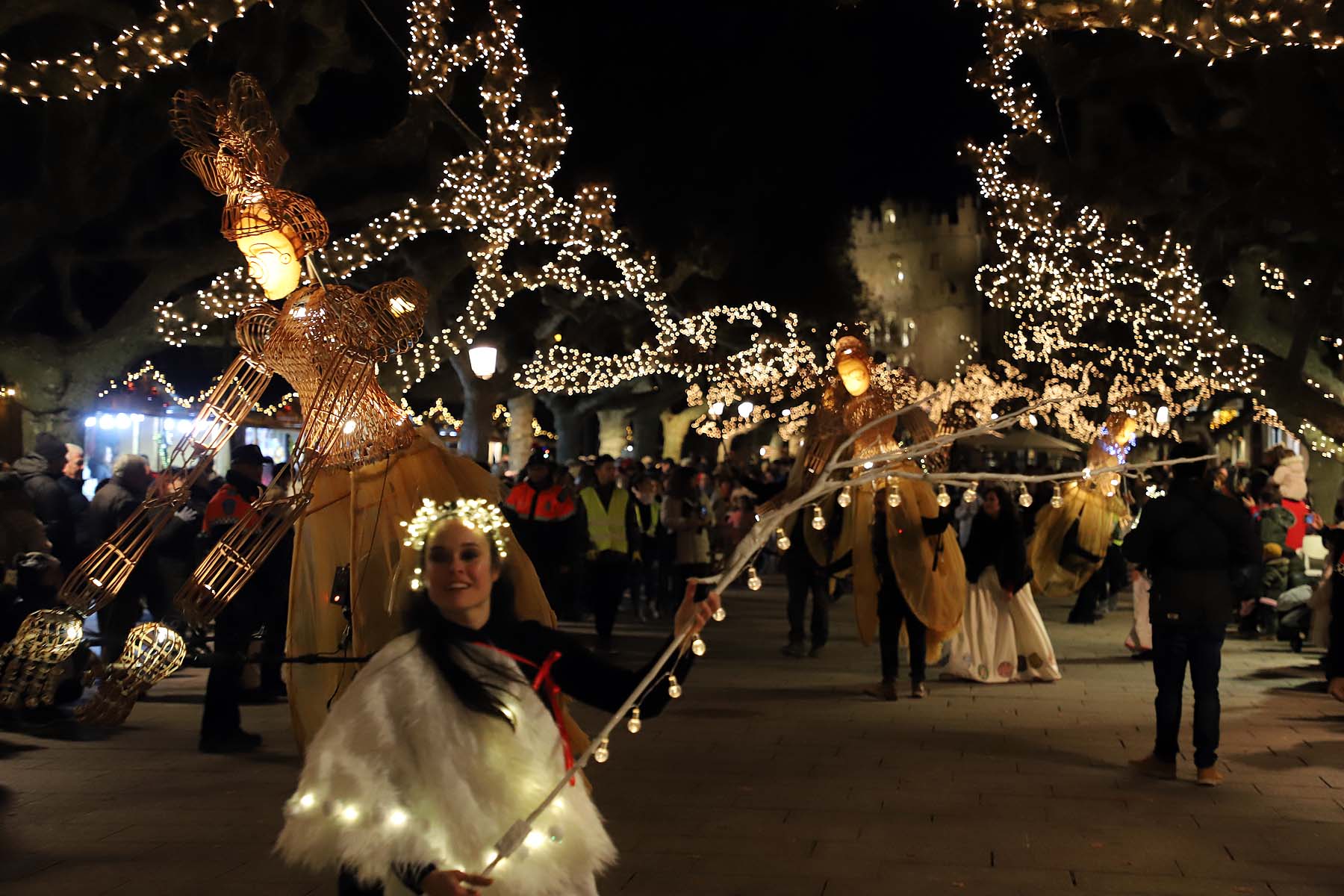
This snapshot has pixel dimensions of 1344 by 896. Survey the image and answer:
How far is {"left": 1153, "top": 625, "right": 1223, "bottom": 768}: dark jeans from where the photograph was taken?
26.3 feet

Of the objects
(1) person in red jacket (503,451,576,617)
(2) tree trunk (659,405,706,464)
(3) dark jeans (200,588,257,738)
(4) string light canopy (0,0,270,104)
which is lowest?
(3) dark jeans (200,588,257,738)

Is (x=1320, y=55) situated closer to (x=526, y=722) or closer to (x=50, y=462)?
(x=50, y=462)

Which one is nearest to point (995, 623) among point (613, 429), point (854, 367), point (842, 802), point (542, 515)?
point (854, 367)

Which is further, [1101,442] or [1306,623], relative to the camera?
[1101,442]

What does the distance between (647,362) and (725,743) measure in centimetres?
2864

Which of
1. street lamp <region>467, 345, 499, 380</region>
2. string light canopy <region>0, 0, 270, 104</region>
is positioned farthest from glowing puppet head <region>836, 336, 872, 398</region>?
street lamp <region>467, 345, 499, 380</region>

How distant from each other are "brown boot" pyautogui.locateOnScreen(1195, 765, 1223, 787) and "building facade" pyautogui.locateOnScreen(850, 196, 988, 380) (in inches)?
3565

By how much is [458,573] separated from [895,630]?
781 centimetres

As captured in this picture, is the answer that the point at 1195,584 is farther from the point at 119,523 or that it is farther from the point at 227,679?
the point at 119,523

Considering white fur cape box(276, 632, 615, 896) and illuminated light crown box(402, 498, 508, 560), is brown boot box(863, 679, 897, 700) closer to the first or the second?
illuminated light crown box(402, 498, 508, 560)

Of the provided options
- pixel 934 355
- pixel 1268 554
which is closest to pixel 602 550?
pixel 1268 554

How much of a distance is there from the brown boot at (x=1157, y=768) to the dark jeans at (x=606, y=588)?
21.3 ft

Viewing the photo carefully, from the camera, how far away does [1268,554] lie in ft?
48.3

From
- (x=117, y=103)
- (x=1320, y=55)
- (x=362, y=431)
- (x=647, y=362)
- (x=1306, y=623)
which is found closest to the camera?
(x=362, y=431)
